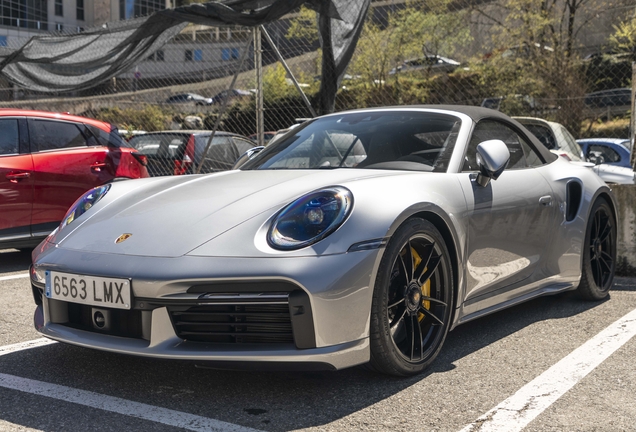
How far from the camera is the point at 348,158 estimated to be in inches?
158

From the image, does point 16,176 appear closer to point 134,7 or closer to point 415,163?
point 415,163

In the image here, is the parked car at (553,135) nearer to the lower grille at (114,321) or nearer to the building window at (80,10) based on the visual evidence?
the lower grille at (114,321)

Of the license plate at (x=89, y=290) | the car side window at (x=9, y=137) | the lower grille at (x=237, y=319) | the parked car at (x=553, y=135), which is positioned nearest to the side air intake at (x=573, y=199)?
the lower grille at (x=237, y=319)

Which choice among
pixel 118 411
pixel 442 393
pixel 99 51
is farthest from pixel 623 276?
pixel 99 51

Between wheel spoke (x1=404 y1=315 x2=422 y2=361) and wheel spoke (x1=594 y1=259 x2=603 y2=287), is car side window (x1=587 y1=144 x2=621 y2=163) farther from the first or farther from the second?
wheel spoke (x1=404 y1=315 x2=422 y2=361)

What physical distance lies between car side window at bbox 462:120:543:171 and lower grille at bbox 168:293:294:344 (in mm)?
1574

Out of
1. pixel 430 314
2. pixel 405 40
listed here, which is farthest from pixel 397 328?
pixel 405 40

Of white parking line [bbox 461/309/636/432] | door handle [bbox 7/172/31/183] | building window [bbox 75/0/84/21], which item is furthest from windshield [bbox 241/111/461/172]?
building window [bbox 75/0/84/21]

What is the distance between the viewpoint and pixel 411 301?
3.34 meters

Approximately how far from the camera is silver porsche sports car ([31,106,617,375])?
289cm

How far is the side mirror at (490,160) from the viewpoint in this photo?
149 inches

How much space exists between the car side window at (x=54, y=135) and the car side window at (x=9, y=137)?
0.14 meters

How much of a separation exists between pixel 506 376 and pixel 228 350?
1319 mm

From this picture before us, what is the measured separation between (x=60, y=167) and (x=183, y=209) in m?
3.95
